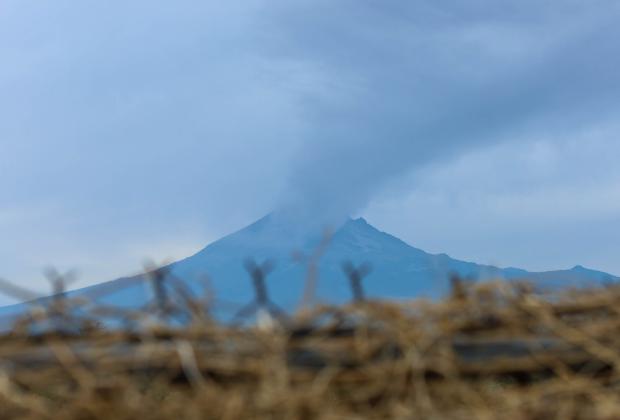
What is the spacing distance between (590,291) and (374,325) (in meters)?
0.93

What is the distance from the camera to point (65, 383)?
2.79m

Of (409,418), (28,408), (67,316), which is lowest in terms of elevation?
(409,418)

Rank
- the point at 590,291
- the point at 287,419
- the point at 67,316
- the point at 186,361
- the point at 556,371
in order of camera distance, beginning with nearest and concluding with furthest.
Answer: the point at 287,419 < the point at 186,361 < the point at 556,371 < the point at 67,316 < the point at 590,291

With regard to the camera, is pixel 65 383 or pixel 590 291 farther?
pixel 590 291

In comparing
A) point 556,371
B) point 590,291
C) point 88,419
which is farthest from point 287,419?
point 590,291

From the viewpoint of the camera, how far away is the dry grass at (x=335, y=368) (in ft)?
8.39

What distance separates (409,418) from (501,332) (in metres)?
0.61

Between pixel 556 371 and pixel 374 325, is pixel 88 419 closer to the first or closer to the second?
pixel 374 325

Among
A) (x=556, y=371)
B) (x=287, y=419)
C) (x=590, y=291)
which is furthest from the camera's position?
(x=590, y=291)

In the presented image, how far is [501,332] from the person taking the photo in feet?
9.91

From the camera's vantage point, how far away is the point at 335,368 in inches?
108

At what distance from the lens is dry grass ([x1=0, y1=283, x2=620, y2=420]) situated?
2.56m

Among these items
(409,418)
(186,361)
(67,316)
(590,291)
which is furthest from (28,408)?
(590,291)

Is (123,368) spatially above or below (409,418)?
above
